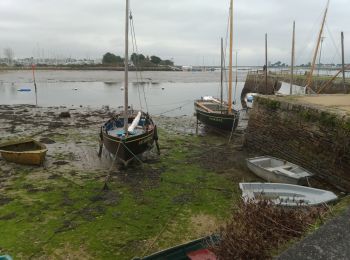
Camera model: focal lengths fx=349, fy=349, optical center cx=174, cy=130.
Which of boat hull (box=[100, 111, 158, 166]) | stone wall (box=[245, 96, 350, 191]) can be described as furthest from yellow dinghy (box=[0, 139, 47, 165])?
stone wall (box=[245, 96, 350, 191])

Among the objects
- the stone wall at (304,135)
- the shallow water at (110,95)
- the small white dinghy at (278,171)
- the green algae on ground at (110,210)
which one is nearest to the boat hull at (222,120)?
the stone wall at (304,135)

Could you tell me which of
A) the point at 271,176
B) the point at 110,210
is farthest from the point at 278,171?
the point at 110,210

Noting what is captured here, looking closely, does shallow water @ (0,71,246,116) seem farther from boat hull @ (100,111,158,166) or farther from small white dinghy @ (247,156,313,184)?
small white dinghy @ (247,156,313,184)

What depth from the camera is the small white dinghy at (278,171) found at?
12992 mm

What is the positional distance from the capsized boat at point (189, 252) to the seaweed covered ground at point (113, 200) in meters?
2.13

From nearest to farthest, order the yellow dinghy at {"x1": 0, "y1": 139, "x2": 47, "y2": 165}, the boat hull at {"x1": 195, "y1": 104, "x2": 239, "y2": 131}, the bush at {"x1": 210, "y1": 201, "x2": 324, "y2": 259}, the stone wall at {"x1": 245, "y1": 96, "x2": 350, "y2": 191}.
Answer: the bush at {"x1": 210, "y1": 201, "x2": 324, "y2": 259} → the stone wall at {"x1": 245, "y1": 96, "x2": 350, "y2": 191} → the yellow dinghy at {"x1": 0, "y1": 139, "x2": 47, "y2": 165} → the boat hull at {"x1": 195, "y1": 104, "x2": 239, "y2": 131}

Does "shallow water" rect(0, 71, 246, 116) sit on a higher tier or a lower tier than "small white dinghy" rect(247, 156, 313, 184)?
higher

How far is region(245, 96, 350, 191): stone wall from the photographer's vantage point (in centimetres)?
1311

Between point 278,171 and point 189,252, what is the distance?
24.9 feet

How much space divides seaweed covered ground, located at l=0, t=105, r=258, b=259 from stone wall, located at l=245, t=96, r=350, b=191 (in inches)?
66.7

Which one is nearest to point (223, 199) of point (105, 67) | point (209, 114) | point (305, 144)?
point (305, 144)

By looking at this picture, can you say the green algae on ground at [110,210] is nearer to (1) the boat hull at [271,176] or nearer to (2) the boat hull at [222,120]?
(1) the boat hull at [271,176]

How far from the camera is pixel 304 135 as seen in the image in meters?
15.4

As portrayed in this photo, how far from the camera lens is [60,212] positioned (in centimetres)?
1102
